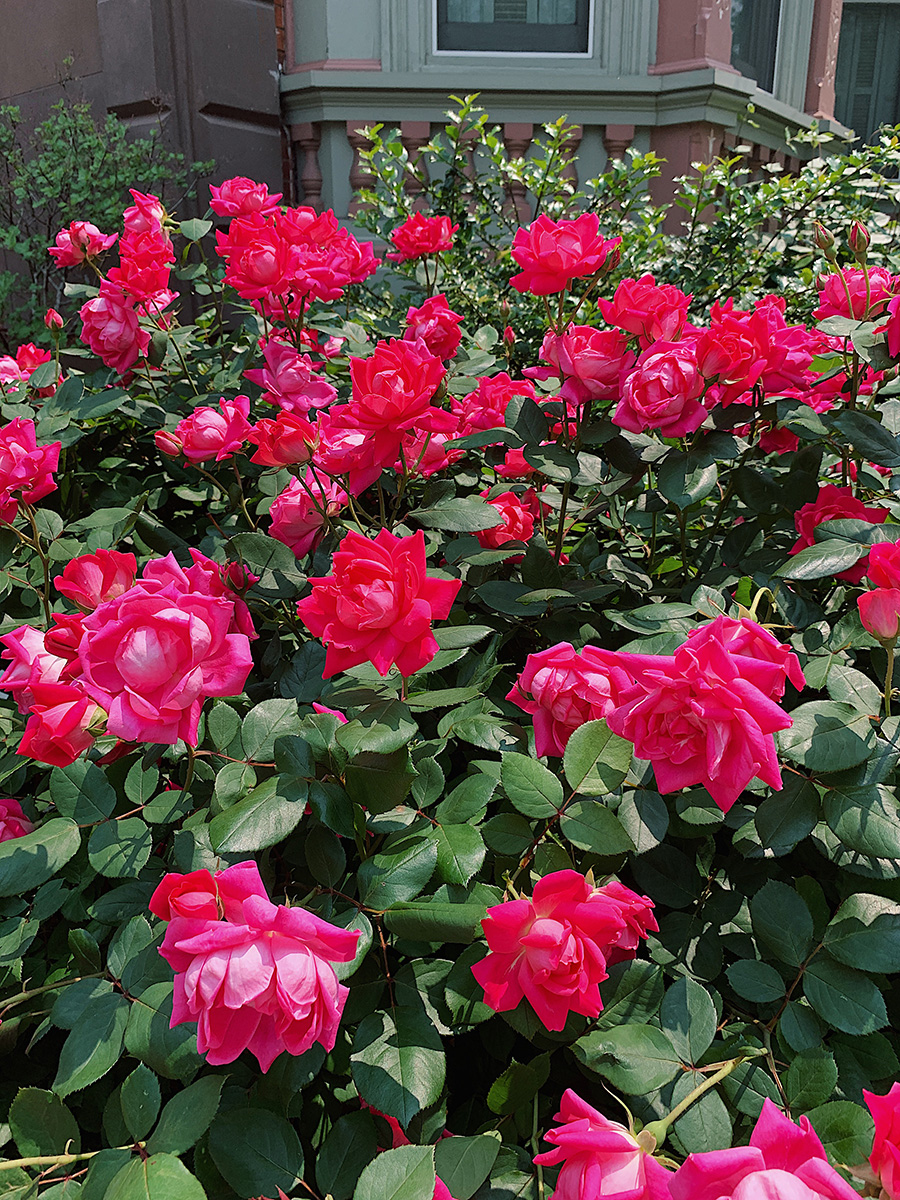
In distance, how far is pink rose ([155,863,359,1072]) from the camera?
0.47 meters

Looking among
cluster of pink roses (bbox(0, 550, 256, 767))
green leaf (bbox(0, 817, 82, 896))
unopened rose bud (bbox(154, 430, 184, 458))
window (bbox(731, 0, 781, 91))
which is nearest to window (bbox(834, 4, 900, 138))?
window (bbox(731, 0, 781, 91))

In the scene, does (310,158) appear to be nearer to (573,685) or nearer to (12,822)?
(12,822)

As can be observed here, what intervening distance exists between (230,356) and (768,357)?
1291 millimetres

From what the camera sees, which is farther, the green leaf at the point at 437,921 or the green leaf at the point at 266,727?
the green leaf at the point at 266,727

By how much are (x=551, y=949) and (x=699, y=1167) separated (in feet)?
0.53

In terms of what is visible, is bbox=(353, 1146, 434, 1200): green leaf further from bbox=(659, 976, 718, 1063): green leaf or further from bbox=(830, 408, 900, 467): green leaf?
bbox=(830, 408, 900, 467): green leaf

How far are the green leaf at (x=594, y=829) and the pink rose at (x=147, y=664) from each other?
11.2 inches

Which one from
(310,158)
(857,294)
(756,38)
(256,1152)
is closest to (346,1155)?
(256,1152)

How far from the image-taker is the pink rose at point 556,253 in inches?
38.6

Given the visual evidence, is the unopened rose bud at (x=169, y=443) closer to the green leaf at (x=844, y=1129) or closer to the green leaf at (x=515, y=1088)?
the green leaf at (x=515, y=1088)

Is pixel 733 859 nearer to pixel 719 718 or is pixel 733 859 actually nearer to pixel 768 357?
pixel 719 718

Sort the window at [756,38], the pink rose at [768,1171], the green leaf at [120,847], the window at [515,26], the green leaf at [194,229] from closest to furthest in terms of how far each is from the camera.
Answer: the pink rose at [768,1171]
the green leaf at [120,847]
the green leaf at [194,229]
the window at [515,26]
the window at [756,38]

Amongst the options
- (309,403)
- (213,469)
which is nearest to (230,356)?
(213,469)

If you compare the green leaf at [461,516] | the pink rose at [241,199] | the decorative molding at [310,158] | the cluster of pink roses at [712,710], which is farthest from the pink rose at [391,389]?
the decorative molding at [310,158]
